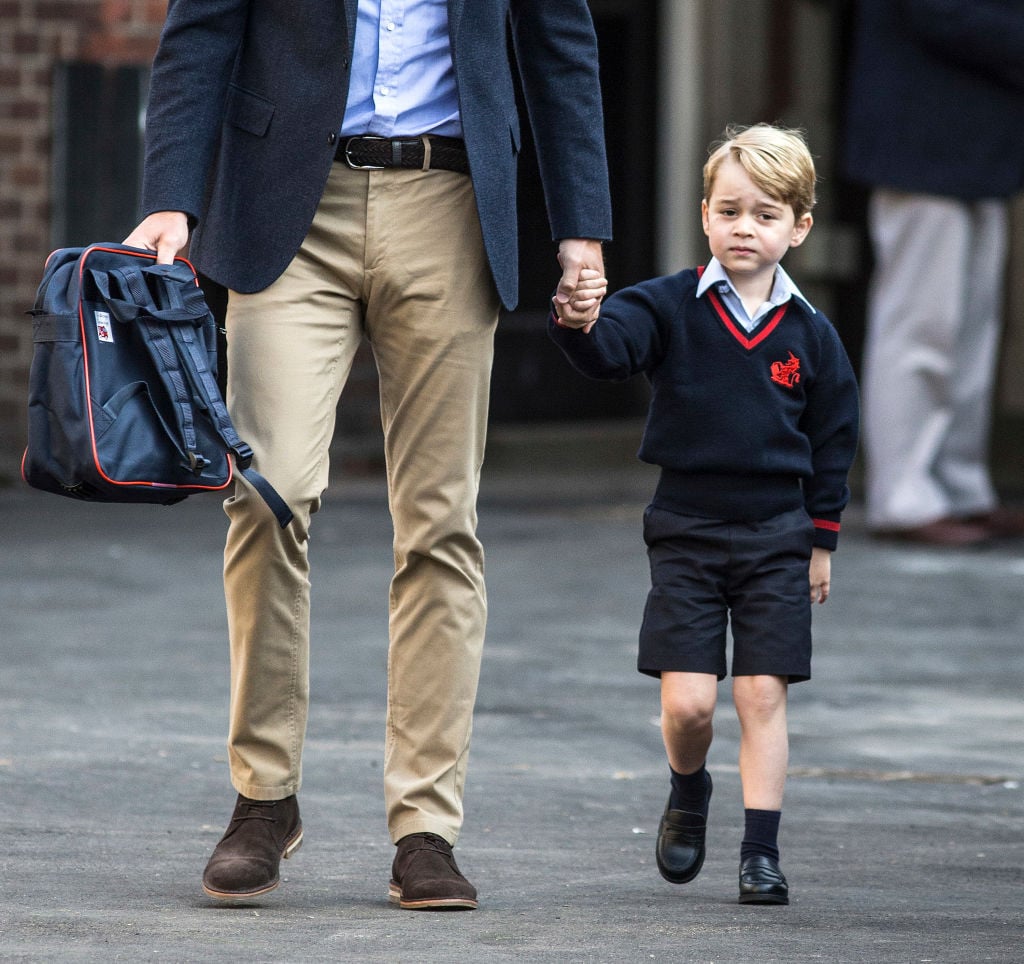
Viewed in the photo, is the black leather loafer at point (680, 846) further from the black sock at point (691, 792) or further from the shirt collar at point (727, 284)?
the shirt collar at point (727, 284)

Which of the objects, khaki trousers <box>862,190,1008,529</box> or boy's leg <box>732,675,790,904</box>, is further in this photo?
khaki trousers <box>862,190,1008,529</box>

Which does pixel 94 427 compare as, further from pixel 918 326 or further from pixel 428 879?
pixel 918 326

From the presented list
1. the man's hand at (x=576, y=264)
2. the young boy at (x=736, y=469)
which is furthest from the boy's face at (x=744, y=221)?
the man's hand at (x=576, y=264)

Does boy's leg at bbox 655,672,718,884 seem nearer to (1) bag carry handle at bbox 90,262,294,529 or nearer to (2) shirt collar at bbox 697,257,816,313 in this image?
(2) shirt collar at bbox 697,257,816,313

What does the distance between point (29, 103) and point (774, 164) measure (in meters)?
6.99

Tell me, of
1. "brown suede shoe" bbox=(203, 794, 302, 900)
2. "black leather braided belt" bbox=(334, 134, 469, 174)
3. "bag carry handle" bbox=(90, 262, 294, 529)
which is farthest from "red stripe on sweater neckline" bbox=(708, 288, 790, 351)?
"brown suede shoe" bbox=(203, 794, 302, 900)

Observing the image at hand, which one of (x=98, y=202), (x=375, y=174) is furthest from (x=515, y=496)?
(x=375, y=174)

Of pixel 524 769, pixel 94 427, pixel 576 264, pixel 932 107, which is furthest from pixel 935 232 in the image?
pixel 94 427

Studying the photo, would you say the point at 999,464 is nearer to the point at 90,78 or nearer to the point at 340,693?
the point at 90,78

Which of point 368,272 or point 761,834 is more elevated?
point 368,272

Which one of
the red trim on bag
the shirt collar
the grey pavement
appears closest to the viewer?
the red trim on bag

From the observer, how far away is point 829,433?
4.22 m

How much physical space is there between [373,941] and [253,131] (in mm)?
1439

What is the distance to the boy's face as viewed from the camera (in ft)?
13.6
